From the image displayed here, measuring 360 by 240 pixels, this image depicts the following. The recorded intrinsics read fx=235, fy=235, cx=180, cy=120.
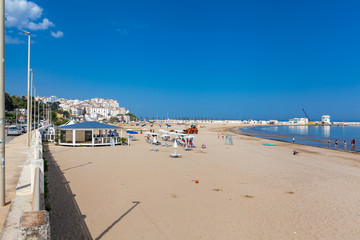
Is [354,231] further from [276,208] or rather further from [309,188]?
[309,188]

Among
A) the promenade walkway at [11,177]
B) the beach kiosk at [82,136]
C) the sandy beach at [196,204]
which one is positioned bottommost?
the sandy beach at [196,204]

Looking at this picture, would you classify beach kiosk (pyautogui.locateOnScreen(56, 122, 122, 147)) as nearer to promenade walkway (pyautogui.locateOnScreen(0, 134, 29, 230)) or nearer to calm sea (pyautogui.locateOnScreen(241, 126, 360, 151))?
promenade walkway (pyautogui.locateOnScreen(0, 134, 29, 230))

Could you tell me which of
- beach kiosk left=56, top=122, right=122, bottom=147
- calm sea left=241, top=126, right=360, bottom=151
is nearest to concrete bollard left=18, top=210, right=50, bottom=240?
beach kiosk left=56, top=122, right=122, bottom=147

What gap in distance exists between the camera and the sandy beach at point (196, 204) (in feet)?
18.6

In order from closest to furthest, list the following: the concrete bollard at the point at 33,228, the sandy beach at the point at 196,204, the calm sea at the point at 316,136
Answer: the concrete bollard at the point at 33,228, the sandy beach at the point at 196,204, the calm sea at the point at 316,136

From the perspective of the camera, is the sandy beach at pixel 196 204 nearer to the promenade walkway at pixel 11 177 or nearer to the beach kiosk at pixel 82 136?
the promenade walkway at pixel 11 177

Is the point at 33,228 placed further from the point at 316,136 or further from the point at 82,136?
the point at 316,136

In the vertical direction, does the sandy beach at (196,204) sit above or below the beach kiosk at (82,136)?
below

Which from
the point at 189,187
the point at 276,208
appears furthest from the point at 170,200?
the point at 276,208

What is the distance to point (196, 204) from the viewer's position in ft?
24.2

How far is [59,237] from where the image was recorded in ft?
16.3

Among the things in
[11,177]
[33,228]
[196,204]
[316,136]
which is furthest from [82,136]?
[316,136]

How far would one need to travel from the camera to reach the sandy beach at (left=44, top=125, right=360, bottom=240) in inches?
223

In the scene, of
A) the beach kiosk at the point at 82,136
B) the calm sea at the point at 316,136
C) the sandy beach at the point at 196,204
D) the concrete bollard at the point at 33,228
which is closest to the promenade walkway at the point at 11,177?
the sandy beach at the point at 196,204
